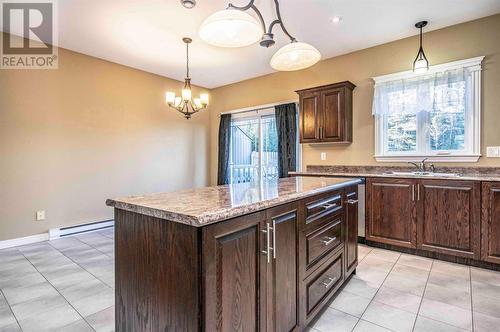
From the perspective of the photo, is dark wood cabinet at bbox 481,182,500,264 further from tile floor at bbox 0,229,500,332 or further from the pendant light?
the pendant light

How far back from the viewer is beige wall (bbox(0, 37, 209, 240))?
3.50m

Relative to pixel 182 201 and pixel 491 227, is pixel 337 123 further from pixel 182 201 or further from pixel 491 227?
pixel 182 201

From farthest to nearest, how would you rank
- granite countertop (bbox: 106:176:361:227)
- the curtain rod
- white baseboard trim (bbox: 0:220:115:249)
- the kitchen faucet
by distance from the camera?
the curtain rod
white baseboard trim (bbox: 0:220:115:249)
the kitchen faucet
granite countertop (bbox: 106:176:361:227)

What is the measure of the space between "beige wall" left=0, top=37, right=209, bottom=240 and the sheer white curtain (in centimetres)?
385

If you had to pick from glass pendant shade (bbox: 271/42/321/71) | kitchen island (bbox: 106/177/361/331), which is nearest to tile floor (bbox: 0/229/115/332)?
kitchen island (bbox: 106/177/361/331)

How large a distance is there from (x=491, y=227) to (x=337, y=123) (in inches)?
83.3

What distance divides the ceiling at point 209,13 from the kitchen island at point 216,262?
2.39 meters

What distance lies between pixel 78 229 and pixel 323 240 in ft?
12.8

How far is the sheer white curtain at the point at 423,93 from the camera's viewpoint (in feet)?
10.5

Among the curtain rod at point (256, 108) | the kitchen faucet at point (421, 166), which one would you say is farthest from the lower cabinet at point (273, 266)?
the curtain rod at point (256, 108)

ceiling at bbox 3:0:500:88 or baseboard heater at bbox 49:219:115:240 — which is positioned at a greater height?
ceiling at bbox 3:0:500:88

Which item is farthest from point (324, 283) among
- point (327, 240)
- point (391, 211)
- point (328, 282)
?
point (391, 211)

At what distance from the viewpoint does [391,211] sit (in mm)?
3195

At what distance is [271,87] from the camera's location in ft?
16.5
